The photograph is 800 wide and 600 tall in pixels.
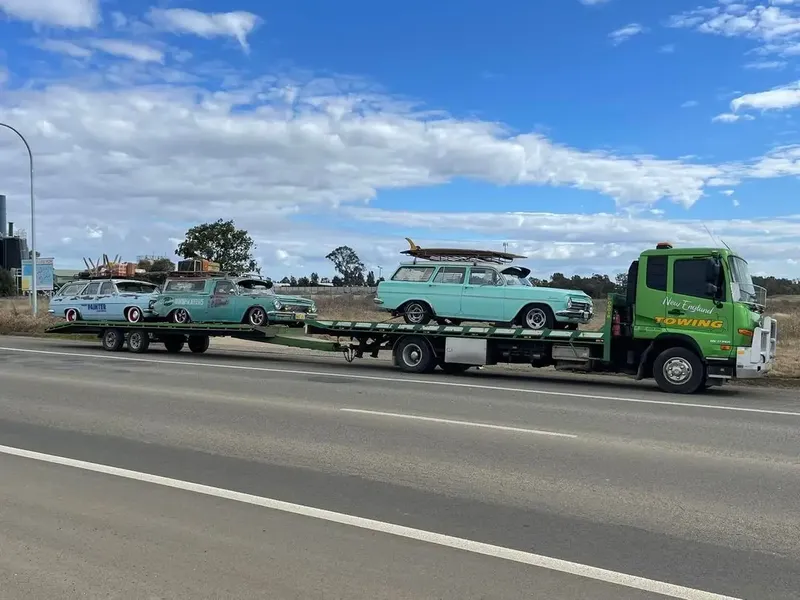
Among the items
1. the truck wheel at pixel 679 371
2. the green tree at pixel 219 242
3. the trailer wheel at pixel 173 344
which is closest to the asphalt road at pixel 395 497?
the truck wheel at pixel 679 371

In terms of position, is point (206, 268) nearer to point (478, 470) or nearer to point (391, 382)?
point (391, 382)

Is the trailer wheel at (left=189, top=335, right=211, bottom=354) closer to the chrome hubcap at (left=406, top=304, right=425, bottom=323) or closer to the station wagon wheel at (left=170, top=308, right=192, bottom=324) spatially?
the station wagon wheel at (left=170, top=308, right=192, bottom=324)

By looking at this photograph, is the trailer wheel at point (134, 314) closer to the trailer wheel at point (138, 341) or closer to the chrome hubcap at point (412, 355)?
the trailer wheel at point (138, 341)

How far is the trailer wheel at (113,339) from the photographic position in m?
21.3

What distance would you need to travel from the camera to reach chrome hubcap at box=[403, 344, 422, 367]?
16.3m

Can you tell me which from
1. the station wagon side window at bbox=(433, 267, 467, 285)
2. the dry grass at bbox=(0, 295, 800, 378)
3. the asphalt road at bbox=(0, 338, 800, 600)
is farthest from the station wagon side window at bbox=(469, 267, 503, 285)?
the asphalt road at bbox=(0, 338, 800, 600)

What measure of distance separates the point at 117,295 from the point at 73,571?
18149mm

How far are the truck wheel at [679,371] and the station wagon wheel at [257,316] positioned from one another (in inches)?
393

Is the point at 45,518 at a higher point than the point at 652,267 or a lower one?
lower

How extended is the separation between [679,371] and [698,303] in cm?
124

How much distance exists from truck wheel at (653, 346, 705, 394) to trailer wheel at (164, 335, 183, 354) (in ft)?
44.3

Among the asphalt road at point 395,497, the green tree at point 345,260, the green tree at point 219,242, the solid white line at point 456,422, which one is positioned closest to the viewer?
the asphalt road at point 395,497

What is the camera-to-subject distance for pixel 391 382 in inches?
561

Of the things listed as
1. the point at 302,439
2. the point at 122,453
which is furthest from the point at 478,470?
the point at 122,453
